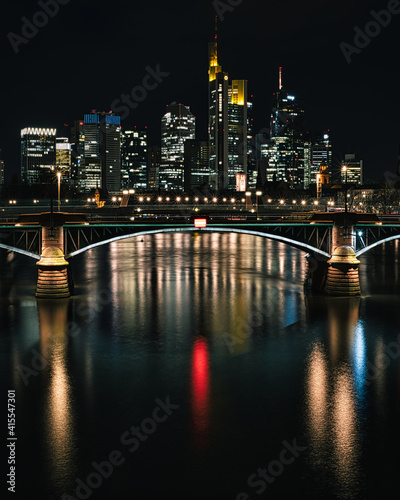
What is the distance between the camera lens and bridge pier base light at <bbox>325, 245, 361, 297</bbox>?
5441 centimetres

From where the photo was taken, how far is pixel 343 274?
181 feet

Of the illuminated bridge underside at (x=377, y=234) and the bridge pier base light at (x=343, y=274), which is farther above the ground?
the illuminated bridge underside at (x=377, y=234)

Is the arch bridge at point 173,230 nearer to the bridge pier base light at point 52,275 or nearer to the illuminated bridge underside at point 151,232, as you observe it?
the illuminated bridge underside at point 151,232

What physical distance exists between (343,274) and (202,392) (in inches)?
1105

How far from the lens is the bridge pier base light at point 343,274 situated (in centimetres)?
5441

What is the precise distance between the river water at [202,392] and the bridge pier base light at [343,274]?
59.7 inches

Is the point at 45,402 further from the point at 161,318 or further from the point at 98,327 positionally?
the point at 161,318

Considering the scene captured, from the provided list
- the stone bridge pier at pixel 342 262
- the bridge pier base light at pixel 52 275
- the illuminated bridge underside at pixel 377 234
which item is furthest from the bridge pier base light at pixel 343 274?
the bridge pier base light at pixel 52 275

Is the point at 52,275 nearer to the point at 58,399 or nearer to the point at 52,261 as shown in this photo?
the point at 52,261

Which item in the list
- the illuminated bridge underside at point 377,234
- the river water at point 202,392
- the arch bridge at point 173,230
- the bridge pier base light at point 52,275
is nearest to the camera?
the river water at point 202,392

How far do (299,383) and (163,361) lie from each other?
28.0 ft

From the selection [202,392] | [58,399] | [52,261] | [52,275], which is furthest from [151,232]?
[58,399]

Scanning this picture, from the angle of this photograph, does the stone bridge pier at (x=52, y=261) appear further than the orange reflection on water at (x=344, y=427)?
Yes

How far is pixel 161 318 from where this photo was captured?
155 ft
